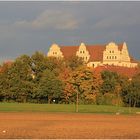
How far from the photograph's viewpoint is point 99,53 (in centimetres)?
18775

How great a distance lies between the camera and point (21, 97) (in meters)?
112

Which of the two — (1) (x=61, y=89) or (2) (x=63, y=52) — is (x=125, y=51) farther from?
(1) (x=61, y=89)

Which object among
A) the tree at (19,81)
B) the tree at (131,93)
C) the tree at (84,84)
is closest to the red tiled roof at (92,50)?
the tree at (84,84)

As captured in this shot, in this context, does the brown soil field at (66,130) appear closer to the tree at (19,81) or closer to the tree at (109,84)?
the tree at (19,81)

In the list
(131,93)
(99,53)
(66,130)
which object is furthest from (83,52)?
(66,130)

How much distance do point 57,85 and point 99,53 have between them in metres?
79.6

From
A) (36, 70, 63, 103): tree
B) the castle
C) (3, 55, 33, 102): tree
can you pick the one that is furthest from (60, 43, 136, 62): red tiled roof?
(36, 70, 63, 103): tree

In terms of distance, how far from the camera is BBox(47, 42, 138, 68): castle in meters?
183

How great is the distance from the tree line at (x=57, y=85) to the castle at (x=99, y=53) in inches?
2508

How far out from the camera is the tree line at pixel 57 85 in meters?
110

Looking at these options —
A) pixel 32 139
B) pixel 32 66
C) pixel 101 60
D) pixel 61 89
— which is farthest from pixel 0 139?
pixel 101 60

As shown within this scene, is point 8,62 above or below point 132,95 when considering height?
above

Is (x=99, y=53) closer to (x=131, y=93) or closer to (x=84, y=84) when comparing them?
(x=84, y=84)

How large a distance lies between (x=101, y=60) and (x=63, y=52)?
17906mm
